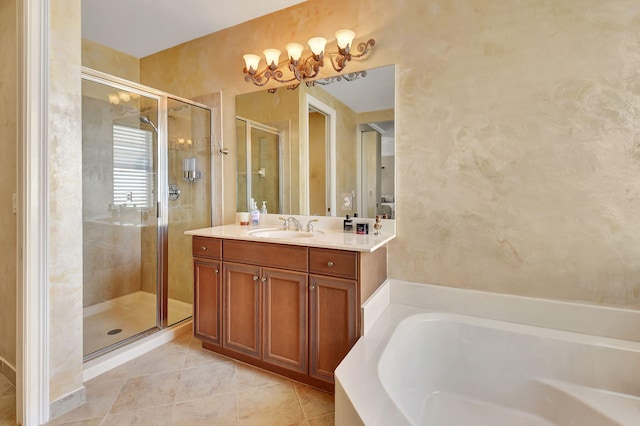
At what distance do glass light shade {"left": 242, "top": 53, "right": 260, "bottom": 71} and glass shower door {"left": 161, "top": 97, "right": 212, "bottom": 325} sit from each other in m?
0.63

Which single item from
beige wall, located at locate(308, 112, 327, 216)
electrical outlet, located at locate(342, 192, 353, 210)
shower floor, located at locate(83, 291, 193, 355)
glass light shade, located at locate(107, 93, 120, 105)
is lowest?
shower floor, located at locate(83, 291, 193, 355)

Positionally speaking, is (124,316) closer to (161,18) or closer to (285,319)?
(285,319)

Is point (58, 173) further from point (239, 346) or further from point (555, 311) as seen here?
point (555, 311)

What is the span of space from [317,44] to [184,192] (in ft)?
5.58

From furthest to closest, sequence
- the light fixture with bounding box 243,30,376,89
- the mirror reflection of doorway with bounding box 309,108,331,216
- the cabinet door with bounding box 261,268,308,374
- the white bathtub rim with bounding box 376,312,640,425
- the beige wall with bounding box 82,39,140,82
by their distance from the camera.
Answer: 1. the beige wall with bounding box 82,39,140,82
2. the mirror reflection of doorway with bounding box 309,108,331,216
3. the light fixture with bounding box 243,30,376,89
4. the cabinet door with bounding box 261,268,308,374
5. the white bathtub rim with bounding box 376,312,640,425

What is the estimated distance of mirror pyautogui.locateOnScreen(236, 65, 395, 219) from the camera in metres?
2.06

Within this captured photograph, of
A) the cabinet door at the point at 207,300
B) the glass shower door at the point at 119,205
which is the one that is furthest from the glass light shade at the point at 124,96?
the cabinet door at the point at 207,300

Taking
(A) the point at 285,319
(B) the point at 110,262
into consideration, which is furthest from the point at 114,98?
(A) the point at 285,319

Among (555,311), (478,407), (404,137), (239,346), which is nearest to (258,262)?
(239,346)

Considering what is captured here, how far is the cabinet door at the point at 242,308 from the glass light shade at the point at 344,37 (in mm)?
1585

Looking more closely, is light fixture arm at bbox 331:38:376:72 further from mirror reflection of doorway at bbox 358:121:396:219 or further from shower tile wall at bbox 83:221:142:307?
shower tile wall at bbox 83:221:142:307

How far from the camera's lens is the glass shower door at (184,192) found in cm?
265

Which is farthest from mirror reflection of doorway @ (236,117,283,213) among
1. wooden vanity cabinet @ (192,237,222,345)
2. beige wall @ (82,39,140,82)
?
beige wall @ (82,39,140,82)

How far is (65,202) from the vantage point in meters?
1.62
